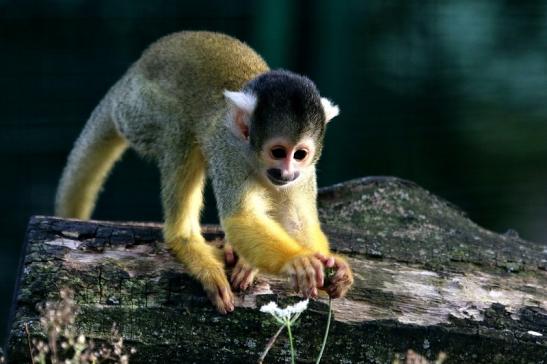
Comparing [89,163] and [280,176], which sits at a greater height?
[280,176]

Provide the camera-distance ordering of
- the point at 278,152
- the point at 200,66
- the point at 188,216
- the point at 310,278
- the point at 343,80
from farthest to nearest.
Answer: the point at 343,80 → the point at 200,66 → the point at 188,216 → the point at 278,152 → the point at 310,278

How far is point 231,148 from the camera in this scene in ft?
10.1

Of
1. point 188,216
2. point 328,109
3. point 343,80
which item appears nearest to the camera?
point 328,109

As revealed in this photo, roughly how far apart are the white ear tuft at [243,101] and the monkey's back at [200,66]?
349 mm

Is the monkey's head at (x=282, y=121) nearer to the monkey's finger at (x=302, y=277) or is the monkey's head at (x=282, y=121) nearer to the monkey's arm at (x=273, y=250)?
the monkey's arm at (x=273, y=250)

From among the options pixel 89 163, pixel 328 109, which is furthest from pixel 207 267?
pixel 89 163

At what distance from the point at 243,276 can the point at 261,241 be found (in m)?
0.12

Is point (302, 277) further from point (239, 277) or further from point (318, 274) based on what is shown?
point (239, 277)

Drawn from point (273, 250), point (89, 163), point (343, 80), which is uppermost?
point (343, 80)

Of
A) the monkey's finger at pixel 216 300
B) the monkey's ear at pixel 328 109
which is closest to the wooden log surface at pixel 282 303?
the monkey's finger at pixel 216 300

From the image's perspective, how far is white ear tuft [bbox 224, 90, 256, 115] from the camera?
291 cm

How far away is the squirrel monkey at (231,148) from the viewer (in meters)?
2.82

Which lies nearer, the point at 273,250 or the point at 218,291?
the point at 218,291

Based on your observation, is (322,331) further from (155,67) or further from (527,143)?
(527,143)
